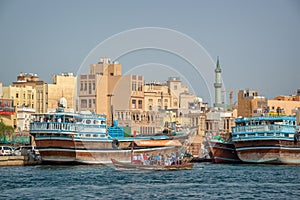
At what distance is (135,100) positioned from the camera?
178875mm

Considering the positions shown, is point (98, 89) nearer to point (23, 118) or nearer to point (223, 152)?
point (23, 118)

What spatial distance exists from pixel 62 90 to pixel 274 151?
6667cm

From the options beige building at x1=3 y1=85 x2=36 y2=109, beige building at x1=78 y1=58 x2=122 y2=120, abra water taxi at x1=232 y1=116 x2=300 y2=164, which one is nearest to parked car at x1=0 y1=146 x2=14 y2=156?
beige building at x1=3 y1=85 x2=36 y2=109

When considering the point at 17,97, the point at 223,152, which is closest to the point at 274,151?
the point at 223,152

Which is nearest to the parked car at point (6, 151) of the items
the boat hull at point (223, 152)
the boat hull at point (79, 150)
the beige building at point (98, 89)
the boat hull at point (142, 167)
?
the boat hull at point (79, 150)

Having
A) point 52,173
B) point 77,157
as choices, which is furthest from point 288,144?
point 52,173

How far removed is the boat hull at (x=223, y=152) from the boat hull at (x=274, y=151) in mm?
8906

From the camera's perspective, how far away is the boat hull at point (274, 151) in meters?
115

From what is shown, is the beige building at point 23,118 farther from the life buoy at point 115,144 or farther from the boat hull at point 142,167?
the boat hull at point 142,167

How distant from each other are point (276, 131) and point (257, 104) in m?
79.1

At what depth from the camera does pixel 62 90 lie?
16900 centimetres

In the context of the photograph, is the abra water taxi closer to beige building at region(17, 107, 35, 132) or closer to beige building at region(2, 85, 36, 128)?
beige building at region(2, 85, 36, 128)

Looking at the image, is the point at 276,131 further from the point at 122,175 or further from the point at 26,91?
the point at 26,91

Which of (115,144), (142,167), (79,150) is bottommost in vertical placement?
(142,167)
